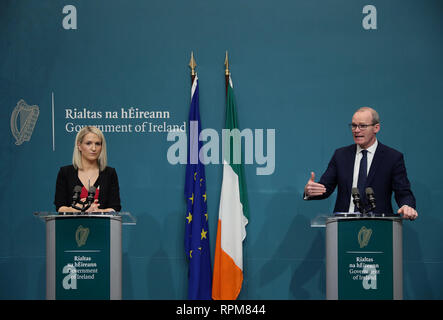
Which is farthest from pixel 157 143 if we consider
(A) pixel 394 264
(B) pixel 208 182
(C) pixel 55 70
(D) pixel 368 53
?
(A) pixel 394 264

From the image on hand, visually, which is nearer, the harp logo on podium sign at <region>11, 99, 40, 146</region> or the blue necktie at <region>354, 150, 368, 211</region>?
the blue necktie at <region>354, 150, 368, 211</region>

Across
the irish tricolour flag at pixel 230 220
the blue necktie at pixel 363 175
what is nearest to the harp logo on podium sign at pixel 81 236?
the irish tricolour flag at pixel 230 220

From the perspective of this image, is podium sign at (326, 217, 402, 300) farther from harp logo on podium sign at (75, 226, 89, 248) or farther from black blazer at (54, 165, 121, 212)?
black blazer at (54, 165, 121, 212)

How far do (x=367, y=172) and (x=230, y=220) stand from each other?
177cm

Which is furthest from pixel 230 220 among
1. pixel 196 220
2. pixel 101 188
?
pixel 101 188

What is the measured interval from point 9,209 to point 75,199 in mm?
2434

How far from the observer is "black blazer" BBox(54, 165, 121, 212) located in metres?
4.55

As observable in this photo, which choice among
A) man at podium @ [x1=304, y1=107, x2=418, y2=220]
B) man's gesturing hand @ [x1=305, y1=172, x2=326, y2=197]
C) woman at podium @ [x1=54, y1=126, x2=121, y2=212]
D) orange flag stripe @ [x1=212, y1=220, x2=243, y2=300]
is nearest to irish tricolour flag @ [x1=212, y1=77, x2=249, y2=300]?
orange flag stripe @ [x1=212, y1=220, x2=243, y2=300]

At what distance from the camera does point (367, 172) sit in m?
4.46

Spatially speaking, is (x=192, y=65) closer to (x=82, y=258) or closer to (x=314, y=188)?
(x=314, y=188)

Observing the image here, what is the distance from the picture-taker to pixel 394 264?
3729 millimetres

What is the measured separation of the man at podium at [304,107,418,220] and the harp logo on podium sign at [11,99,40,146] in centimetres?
330

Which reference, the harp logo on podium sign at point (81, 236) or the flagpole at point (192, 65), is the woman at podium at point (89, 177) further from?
the flagpole at point (192, 65)

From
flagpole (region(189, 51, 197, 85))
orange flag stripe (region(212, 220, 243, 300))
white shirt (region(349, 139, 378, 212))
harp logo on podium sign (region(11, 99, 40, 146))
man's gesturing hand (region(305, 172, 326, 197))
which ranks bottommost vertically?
orange flag stripe (region(212, 220, 243, 300))
